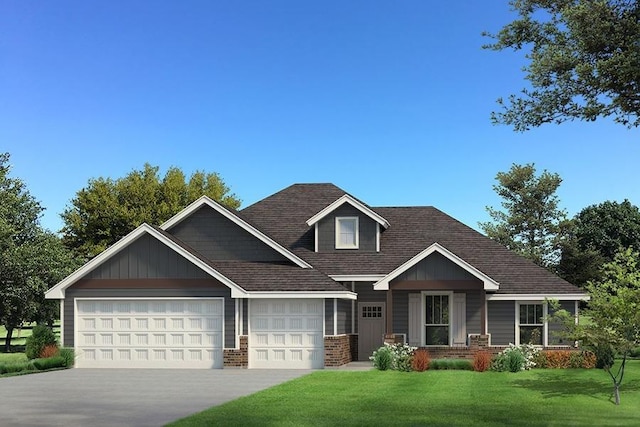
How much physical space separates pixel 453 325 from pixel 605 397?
41.1 ft

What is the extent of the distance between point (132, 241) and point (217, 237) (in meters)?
4.08

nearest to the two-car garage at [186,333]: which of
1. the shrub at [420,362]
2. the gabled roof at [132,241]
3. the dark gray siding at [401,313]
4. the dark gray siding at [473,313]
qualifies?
the gabled roof at [132,241]

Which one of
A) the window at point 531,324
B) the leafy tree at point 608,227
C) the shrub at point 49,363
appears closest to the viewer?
the shrub at point 49,363

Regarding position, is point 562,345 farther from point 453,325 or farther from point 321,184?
point 321,184

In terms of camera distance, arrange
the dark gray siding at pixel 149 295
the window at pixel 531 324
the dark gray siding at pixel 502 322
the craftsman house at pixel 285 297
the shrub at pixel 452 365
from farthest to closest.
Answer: the dark gray siding at pixel 502 322 < the window at pixel 531 324 < the craftsman house at pixel 285 297 < the dark gray siding at pixel 149 295 < the shrub at pixel 452 365

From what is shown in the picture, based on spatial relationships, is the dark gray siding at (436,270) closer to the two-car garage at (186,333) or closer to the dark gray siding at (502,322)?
the dark gray siding at (502,322)

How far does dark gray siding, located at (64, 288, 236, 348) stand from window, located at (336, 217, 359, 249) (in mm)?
7006

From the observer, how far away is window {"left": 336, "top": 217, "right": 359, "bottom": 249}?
3666 centimetres

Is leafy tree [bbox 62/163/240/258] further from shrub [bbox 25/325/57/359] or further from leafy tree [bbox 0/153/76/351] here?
shrub [bbox 25/325/57/359]

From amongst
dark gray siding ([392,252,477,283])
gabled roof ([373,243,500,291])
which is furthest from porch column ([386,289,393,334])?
dark gray siding ([392,252,477,283])

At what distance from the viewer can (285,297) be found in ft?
101

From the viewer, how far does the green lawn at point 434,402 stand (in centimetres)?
1683

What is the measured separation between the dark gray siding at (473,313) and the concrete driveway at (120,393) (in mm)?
8110

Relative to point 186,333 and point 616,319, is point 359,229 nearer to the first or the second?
point 186,333
